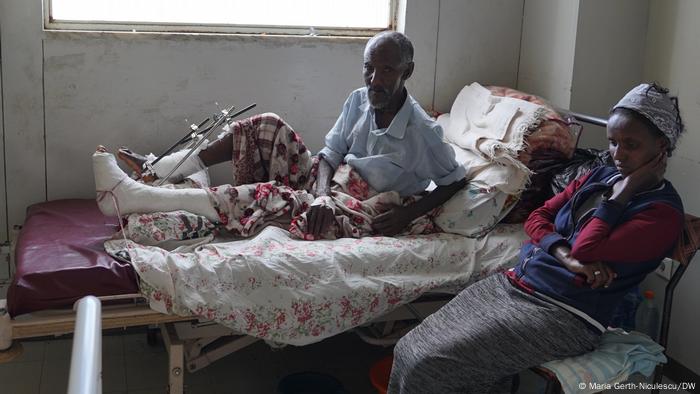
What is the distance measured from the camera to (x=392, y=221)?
8.75 ft

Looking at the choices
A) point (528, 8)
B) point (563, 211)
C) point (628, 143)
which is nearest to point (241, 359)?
point (563, 211)

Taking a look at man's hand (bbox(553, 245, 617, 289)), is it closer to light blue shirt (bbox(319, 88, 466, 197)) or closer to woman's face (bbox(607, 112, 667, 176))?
woman's face (bbox(607, 112, 667, 176))

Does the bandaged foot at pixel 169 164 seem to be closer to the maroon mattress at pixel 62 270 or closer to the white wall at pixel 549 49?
the maroon mattress at pixel 62 270

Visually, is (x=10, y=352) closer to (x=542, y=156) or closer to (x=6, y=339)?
(x=6, y=339)

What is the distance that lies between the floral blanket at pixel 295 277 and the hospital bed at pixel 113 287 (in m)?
0.01

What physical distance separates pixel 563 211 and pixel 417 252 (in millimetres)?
499

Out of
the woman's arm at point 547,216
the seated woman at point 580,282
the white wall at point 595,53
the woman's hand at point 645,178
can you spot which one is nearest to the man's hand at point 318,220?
the seated woman at point 580,282

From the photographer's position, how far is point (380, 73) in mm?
2668

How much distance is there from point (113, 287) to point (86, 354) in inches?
49.8

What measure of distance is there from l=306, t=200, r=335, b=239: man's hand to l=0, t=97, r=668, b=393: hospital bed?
12cm

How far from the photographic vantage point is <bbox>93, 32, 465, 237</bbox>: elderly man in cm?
265

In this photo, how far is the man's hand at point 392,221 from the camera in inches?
105

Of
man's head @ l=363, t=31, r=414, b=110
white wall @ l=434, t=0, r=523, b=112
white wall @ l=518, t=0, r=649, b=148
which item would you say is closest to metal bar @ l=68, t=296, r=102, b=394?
man's head @ l=363, t=31, r=414, b=110

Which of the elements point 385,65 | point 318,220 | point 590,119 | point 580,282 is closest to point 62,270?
point 318,220
